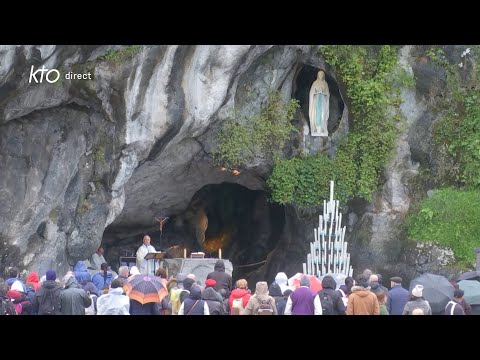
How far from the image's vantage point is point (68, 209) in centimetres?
2259

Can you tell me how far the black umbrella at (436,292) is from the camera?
15.8m

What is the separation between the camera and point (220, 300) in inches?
600

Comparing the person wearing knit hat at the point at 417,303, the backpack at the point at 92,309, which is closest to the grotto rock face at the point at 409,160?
the backpack at the point at 92,309

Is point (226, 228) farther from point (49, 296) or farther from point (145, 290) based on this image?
point (145, 290)

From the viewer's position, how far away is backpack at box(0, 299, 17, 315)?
15271 millimetres

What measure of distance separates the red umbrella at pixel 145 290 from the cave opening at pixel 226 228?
11.9 metres

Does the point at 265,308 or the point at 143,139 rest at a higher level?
the point at 143,139

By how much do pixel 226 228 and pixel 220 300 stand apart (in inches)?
525

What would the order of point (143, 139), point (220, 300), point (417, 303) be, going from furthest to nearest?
point (143, 139), point (220, 300), point (417, 303)

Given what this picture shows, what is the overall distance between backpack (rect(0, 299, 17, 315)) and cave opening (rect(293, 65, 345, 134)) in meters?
11.0

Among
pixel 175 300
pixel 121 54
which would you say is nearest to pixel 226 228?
pixel 121 54

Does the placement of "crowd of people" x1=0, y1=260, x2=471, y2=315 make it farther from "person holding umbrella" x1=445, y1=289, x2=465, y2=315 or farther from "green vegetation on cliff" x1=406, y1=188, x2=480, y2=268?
"green vegetation on cliff" x1=406, y1=188, x2=480, y2=268

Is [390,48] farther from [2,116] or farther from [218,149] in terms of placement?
[2,116]

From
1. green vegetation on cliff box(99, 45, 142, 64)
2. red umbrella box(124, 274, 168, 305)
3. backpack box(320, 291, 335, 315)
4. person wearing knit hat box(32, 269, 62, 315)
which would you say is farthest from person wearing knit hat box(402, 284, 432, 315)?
green vegetation on cliff box(99, 45, 142, 64)
